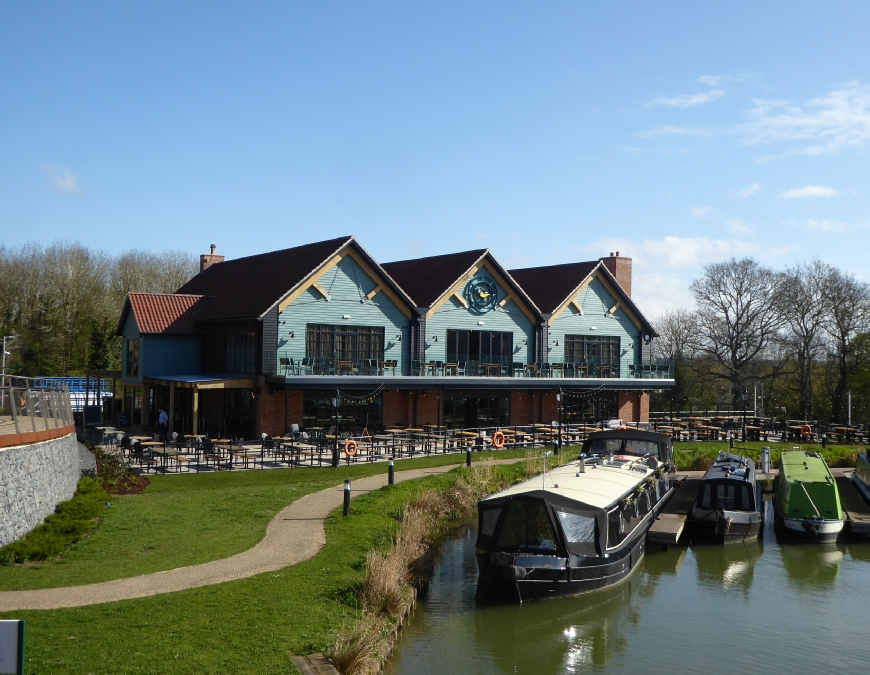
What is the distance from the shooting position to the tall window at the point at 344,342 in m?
36.7

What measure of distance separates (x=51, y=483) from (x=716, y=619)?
48.5 ft

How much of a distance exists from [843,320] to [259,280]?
122 ft

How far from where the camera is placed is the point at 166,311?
3934 cm

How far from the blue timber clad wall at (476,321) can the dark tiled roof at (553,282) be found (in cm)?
219

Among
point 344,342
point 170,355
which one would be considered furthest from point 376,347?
point 170,355

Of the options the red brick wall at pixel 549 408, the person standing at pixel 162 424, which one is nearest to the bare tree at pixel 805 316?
the red brick wall at pixel 549 408

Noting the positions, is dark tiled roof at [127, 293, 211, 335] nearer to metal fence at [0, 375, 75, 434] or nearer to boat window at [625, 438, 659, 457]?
metal fence at [0, 375, 75, 434]

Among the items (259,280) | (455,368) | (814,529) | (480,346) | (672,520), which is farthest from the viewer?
(480,346)

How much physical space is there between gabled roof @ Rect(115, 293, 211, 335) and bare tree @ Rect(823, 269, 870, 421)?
128ft

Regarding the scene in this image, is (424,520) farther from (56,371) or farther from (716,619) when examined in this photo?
(56,371)

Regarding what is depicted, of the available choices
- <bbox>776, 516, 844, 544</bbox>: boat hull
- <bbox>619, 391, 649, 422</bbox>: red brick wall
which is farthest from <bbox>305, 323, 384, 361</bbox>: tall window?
<bbox>776, 516, 844, 544</bbox>: boat hull

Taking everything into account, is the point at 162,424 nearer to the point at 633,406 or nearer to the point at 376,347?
the point at 376,347

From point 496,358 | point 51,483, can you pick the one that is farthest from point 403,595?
point 496,358

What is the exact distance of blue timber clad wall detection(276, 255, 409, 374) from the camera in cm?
3591
